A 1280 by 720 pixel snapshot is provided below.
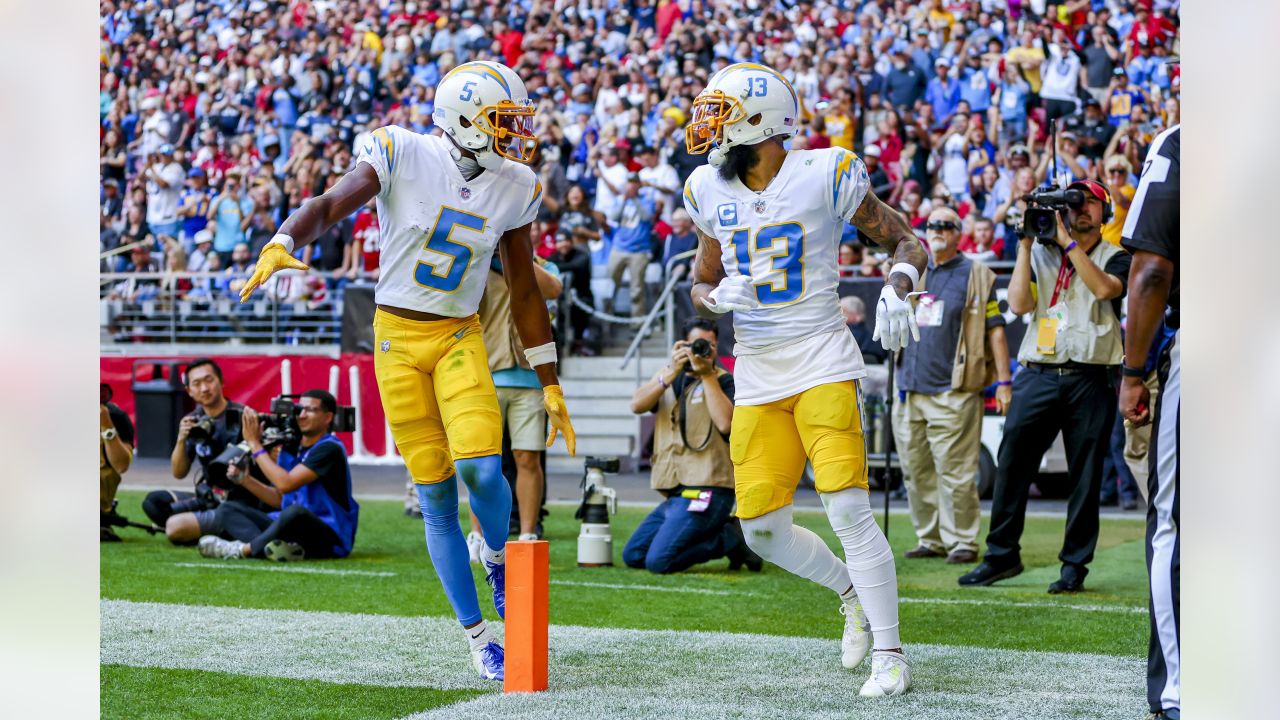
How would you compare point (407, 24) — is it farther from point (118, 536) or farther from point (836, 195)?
point (836, 195)

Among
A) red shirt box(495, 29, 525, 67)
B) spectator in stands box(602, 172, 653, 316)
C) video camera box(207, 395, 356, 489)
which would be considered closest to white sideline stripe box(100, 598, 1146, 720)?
video camera box(207, 395, 356, 489)

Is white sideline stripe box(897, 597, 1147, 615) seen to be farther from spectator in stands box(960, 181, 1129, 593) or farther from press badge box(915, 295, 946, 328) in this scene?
press badge box(915, 295, 946, 328)

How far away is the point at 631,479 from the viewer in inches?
519

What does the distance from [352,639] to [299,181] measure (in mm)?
13293

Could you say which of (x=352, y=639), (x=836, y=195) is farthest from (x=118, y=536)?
(x=836, y=195)

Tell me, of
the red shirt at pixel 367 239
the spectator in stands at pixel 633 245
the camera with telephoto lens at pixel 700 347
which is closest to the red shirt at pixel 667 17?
the spectator in stands at pixel 633 245

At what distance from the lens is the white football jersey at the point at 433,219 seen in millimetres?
4922

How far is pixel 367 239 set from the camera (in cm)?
1659

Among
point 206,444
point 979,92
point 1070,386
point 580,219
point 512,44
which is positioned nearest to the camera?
point 1070,386

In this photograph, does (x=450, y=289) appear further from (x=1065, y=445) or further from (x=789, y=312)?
(x=1065, y=445)

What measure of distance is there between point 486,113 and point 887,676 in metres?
2.35

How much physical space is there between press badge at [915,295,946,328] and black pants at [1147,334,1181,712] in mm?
4457

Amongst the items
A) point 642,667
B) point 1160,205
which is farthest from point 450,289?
point 1160,205

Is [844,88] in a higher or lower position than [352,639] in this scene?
higher
